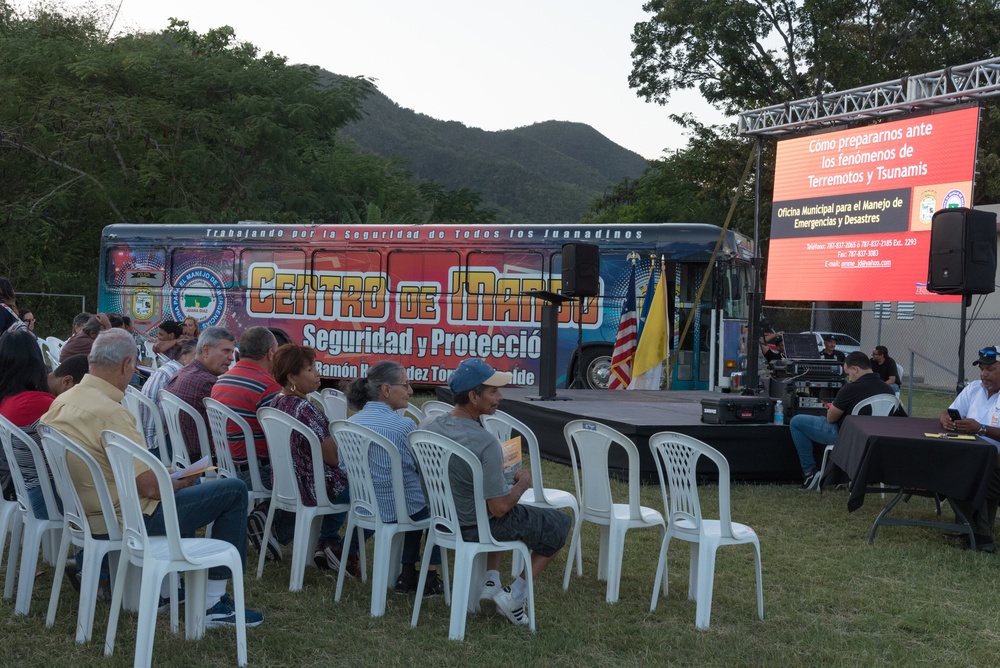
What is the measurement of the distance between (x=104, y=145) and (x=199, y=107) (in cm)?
244

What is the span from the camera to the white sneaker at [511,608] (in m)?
4.44

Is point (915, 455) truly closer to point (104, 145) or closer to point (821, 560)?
point (821, 560)

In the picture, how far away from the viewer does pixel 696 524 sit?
479cm

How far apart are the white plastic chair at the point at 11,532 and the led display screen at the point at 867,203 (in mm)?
9273

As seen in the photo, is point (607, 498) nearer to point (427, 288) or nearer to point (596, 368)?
point (596, 368)

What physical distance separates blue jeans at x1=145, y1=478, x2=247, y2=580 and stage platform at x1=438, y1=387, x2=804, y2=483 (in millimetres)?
4330

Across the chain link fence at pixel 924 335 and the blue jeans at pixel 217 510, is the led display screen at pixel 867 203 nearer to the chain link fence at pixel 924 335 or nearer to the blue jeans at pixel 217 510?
the chain link fence at pixel 924 335

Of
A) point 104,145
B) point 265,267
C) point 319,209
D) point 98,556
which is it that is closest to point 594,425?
point 98,556

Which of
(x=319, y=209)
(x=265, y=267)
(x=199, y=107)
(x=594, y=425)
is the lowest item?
(x=594, y=425)

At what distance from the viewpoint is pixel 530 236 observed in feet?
46.8

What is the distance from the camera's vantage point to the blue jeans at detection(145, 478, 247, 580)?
4.18 metres

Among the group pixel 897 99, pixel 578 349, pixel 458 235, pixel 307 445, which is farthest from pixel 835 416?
pixel 458 235

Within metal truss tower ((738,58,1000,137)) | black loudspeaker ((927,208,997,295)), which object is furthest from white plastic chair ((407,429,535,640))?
metal truss tower ((738,58,1000,137))

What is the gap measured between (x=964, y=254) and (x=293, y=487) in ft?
20.3
